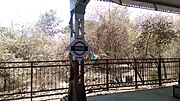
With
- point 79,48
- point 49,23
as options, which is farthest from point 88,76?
point 49,23

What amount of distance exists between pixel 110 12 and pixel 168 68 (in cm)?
361

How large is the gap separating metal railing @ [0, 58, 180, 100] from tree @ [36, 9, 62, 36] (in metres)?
4.95

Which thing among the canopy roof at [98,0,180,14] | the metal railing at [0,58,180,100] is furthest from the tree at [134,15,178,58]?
the canopy roof at [98,0,180,14]

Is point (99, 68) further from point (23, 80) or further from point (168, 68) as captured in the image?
point (168, 68)

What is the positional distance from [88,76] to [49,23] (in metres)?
6.61

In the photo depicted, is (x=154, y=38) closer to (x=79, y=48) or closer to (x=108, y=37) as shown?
(x=108, y=37)

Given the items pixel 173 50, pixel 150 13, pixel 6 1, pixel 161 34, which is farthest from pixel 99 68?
pixel 6 1

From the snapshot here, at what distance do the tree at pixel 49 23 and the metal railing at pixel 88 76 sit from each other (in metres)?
4.95

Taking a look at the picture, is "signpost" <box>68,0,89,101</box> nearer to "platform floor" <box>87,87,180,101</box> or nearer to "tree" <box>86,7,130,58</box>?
"platform floor" <box>87,87,180,101</box>

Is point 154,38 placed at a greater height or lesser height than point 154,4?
lesser

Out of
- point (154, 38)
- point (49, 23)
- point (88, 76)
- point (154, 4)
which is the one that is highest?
point (49, 23)

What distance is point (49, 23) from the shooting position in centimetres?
1264

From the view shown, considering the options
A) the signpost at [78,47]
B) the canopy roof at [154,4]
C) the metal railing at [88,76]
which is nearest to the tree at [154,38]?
the metal railing at [88,76]

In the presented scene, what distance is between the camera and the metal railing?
19.3 feet
